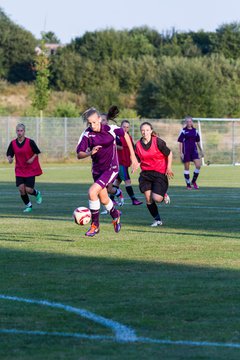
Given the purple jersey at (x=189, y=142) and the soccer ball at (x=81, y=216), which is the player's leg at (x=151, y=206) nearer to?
the soccer ball at (x=81, y=216)

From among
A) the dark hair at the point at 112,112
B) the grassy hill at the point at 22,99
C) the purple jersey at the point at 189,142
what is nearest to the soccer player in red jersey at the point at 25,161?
the dark hair at the point at 112,112

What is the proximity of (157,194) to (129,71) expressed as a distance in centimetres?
6627

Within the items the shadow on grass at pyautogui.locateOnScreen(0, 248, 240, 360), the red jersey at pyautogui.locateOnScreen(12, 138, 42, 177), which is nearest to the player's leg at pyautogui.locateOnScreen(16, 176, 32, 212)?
the red jersey at pyautogui.locateOnScreen(12, 138, 42, 177)

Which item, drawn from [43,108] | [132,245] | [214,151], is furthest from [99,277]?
[43,108]

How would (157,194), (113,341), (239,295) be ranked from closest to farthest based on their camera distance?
1. (113,341)
2. (239,295)
3. (157,194)

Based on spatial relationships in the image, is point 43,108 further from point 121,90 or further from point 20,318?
point 20,318

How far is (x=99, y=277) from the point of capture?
33.1 feet

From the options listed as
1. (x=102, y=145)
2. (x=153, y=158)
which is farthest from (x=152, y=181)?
(x=102, y=145)

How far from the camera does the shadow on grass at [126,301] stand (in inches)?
267

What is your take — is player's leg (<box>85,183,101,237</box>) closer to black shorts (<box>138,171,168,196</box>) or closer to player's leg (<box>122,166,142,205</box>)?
black shorts (<box>138,171,168,196</box>)

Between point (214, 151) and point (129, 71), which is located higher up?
point (129, 71)

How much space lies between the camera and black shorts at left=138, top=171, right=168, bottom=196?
15805mm

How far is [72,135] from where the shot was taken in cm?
5247

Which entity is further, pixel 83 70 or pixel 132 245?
pixel 83 70
